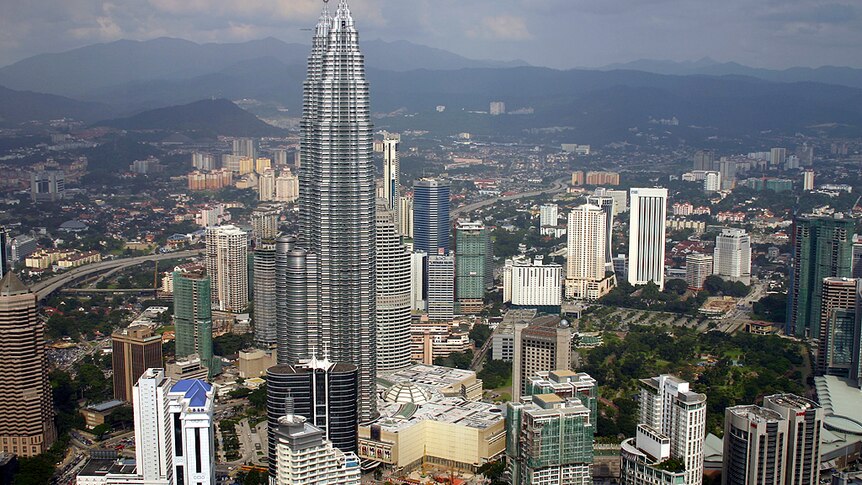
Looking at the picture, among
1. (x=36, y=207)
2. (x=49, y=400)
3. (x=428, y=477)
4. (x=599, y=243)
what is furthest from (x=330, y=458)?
(x=36, y=207)

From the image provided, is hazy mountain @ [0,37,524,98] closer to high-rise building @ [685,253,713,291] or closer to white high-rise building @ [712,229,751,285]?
Answer: high-rise building @ [685,253,713,291]

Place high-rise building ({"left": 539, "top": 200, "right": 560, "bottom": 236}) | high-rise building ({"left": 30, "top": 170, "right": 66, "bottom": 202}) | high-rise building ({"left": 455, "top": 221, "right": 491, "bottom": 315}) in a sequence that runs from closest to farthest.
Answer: high-rise building ({"left": 455, "top": 221, "right": 491, "bottom": 315}) → high-rise building ({"left": 30, "top": 170, "right": 66, "bottom": 202}) → high-rise building ({"left": 539, "top": 200, "right": 560, "bottom": 236})

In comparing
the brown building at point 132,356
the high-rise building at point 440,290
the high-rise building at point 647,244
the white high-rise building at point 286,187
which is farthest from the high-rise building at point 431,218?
the brown building at point 132,356

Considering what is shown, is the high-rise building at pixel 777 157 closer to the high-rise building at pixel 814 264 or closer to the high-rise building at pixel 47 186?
the high-rise building at pixel 814 264

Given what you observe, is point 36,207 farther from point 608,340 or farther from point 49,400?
point 608,340

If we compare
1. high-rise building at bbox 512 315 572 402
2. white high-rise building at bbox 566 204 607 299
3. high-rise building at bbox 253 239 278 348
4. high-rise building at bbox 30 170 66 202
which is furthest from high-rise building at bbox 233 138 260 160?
high-rise building at bbox 512 315 572 402

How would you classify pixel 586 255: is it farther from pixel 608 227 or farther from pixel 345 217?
pixel 345 217
